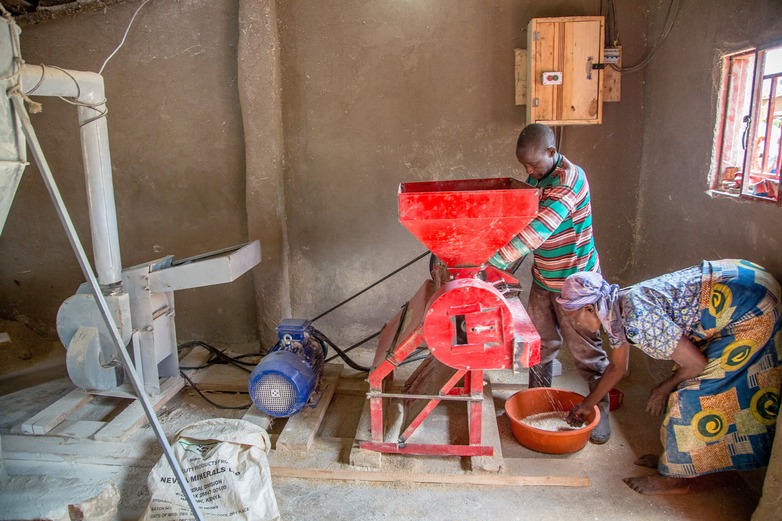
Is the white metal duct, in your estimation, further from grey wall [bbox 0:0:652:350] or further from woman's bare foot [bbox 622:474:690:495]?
woman's bare foot [bbox 622:474:690:495]

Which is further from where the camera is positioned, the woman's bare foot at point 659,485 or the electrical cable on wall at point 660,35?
the electrical cable on wall at point 660,35

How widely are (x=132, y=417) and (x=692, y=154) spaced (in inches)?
142

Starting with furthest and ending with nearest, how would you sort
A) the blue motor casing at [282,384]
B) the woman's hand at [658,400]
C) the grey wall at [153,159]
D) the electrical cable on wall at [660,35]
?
the grey wall at [153,159], the electrical cable on wall at [660,35], the blue motor casing at [282,384], the woman's hand at [658,400]

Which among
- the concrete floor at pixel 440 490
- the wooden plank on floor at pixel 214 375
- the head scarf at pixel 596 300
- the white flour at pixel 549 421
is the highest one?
the head scarf at pixel 596 300

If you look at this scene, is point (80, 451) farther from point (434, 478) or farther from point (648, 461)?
point (648, 461)

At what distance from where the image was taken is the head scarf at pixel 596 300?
250 centimetres

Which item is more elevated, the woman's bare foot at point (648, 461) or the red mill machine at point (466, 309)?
the red mill machine at point (466, 309)

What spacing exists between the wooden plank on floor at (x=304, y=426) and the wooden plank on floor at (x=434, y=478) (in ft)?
0.44

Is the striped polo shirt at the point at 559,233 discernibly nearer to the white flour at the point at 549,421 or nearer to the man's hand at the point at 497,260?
the man's hand at the point at 497,260

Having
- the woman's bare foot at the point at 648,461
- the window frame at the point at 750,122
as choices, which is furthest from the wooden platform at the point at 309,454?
the window frame at the point at 750,122

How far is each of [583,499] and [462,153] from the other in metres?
2.41

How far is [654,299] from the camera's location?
2451 mm

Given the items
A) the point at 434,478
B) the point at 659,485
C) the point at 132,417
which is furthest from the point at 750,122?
the point at 132,417

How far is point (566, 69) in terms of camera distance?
3.49 m
